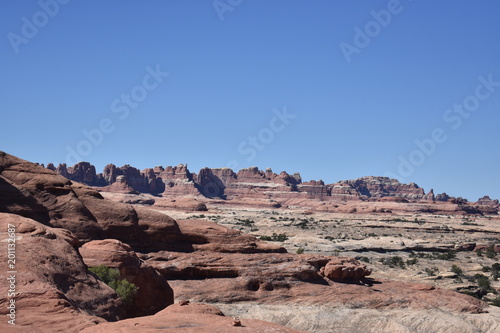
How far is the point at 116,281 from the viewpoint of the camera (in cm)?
1928

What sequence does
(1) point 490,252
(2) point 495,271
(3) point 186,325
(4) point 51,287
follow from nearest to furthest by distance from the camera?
(3) point 186,325 → (4) point 51,287 → (2) point 495,271 → (1) point 490,252

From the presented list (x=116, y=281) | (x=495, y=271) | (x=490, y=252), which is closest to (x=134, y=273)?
(x=116, y=281)

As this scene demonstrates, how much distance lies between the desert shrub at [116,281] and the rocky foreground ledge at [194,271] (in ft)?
1.57

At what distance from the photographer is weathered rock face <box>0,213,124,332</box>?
11.5 m

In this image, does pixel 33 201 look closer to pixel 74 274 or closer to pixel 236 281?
pixel 74 274

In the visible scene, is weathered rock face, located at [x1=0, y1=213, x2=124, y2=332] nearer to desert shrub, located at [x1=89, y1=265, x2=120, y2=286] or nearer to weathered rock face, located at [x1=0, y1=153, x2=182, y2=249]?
desert shrub, located at [x1=89, y1=265, x2=120, y2=286]

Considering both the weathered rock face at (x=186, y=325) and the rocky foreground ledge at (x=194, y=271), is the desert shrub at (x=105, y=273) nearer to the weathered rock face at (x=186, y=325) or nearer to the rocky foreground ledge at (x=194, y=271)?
the rocky foreground ledge at (x=194, y=271)

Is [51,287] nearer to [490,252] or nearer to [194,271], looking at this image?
[194,271]

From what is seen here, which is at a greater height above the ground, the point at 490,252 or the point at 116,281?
the point at 490,252

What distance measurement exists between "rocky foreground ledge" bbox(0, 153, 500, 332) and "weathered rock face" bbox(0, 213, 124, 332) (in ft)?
0.17

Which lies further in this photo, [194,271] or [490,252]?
[490,252]

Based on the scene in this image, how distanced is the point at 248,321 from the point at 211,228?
60.2 ft

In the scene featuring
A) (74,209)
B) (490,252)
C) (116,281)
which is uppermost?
(74,209)

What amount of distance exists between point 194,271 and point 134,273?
7.19m
